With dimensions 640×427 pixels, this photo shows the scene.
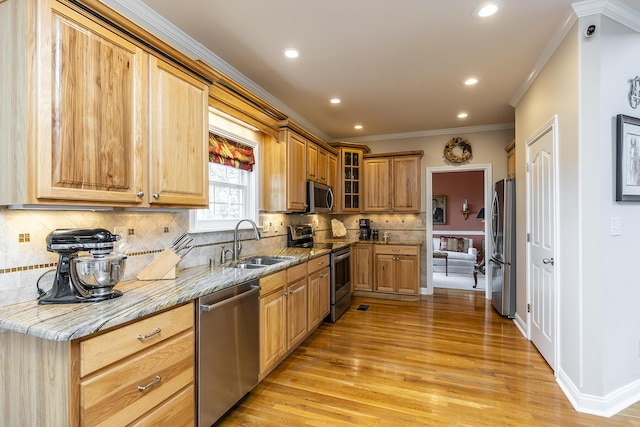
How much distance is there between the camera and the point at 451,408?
2162 mm

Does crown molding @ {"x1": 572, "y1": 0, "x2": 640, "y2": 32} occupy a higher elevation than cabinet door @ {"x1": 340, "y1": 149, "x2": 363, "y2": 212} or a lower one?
higher

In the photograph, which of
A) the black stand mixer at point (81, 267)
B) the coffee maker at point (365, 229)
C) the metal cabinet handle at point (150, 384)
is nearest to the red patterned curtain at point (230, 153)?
the black stand mixer at point (81, 267)

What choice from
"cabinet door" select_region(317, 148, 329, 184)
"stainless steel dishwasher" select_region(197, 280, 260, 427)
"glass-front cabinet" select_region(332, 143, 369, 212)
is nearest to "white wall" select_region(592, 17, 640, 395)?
"stainless steel dishwasher" select_region(197, 280, 260, 427)

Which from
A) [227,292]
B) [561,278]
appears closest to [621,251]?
[561,278]

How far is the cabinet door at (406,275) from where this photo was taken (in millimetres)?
4875

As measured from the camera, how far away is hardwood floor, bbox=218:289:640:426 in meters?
2.06

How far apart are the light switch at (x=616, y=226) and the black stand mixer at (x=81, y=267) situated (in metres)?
3.05

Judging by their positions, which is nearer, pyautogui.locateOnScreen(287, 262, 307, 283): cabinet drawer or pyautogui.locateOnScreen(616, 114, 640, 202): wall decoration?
pyautogui.locateOnScreen(616, 114, 640, 202): wall decoration

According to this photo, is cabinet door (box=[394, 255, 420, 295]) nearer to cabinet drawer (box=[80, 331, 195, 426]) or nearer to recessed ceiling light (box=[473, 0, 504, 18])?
recessed ceiling light (box=[473, 0, 504, 18])

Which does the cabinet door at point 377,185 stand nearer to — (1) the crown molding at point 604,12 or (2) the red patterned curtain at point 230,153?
(2) the red patterned curtain at point 230,153

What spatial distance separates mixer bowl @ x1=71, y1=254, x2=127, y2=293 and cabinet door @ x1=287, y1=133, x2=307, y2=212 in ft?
7.00

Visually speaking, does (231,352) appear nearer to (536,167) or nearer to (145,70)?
(145,70)

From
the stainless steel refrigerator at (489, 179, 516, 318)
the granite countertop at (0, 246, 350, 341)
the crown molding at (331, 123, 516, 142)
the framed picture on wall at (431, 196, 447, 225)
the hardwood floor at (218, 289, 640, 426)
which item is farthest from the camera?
the framed picture on wall at (431, 196, 447, 225)

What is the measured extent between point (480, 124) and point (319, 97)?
9.11 feet
